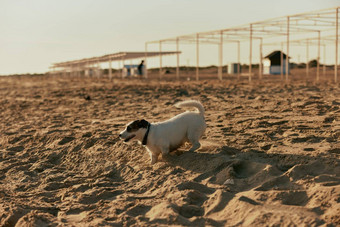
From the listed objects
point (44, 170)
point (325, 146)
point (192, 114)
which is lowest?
point (44, 170)

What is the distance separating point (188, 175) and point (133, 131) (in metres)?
0.97

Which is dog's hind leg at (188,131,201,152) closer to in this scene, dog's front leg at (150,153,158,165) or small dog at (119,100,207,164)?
small dog at (119,100,207,164)

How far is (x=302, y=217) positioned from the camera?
133 inches

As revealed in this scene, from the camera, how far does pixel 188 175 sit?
489 cm

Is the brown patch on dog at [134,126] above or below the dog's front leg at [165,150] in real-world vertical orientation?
above

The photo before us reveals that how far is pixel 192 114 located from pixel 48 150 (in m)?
2.73

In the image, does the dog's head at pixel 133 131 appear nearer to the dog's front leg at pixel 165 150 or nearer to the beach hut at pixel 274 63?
the dog's front leg at pixel 165 150

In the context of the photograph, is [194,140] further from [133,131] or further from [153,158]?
[133,131]

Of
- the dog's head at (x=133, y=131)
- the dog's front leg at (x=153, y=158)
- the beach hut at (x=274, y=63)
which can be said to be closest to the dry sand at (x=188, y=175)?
the dog's front leg at (x=153, y=158)

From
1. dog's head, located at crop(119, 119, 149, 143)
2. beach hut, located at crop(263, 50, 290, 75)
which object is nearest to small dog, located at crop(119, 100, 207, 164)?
dog's head, located at crop(119, 119, 149, 143)

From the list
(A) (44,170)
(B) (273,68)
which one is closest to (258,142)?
(A) (44,170)

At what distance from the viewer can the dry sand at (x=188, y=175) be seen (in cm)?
374

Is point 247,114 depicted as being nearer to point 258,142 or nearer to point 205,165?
point 258,142

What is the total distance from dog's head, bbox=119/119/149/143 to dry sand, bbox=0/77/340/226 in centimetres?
44
